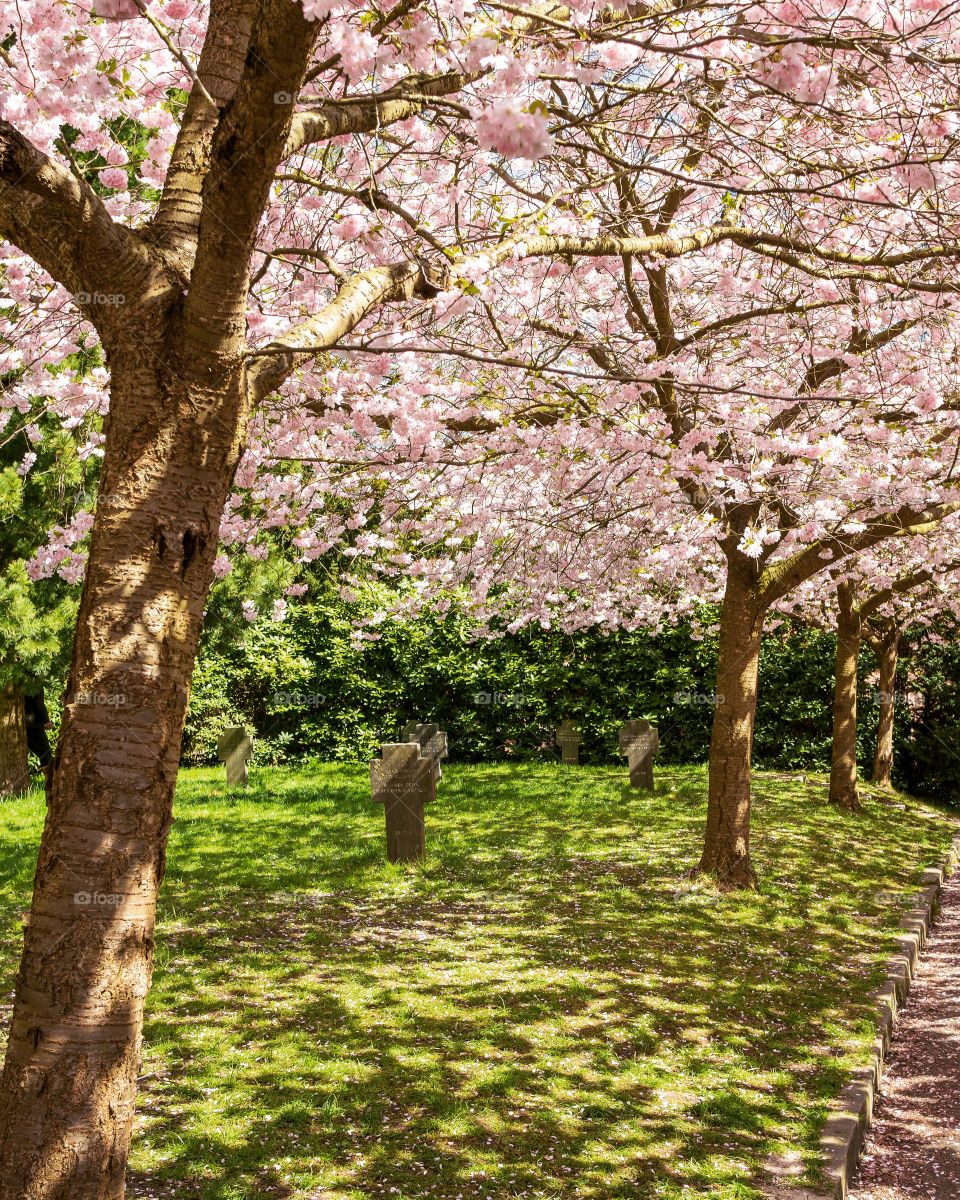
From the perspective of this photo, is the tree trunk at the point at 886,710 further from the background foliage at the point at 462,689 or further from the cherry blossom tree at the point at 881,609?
the background foliage at the point at 462,689

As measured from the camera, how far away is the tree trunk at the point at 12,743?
47.0 ft

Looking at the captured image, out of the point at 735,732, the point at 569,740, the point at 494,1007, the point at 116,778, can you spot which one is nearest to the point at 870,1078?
the point at 494,1007

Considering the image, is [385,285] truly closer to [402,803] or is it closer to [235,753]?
[402,803]

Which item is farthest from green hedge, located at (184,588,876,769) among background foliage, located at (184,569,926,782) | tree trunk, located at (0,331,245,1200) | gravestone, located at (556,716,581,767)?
tree trunk, located at (0,331,245,1200)

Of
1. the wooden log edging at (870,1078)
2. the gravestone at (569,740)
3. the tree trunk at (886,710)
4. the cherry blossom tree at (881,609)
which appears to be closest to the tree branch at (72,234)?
the wooden log edging at (870,1078)

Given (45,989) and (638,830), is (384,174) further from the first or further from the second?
(638,830)

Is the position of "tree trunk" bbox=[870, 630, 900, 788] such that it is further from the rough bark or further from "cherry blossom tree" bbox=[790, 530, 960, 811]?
the rough bark

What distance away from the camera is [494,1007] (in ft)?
20.2

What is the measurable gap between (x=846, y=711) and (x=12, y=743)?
1186 cm

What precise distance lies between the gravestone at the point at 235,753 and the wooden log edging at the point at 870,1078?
31.3ft

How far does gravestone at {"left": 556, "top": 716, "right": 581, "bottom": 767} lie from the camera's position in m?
17.7

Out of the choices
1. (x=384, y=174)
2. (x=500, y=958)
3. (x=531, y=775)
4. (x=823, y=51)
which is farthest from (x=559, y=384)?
(x=531, y=775)

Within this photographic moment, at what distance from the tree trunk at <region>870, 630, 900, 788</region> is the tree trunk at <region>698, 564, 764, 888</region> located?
7864 millimetres

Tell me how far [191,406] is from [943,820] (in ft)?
47.3
